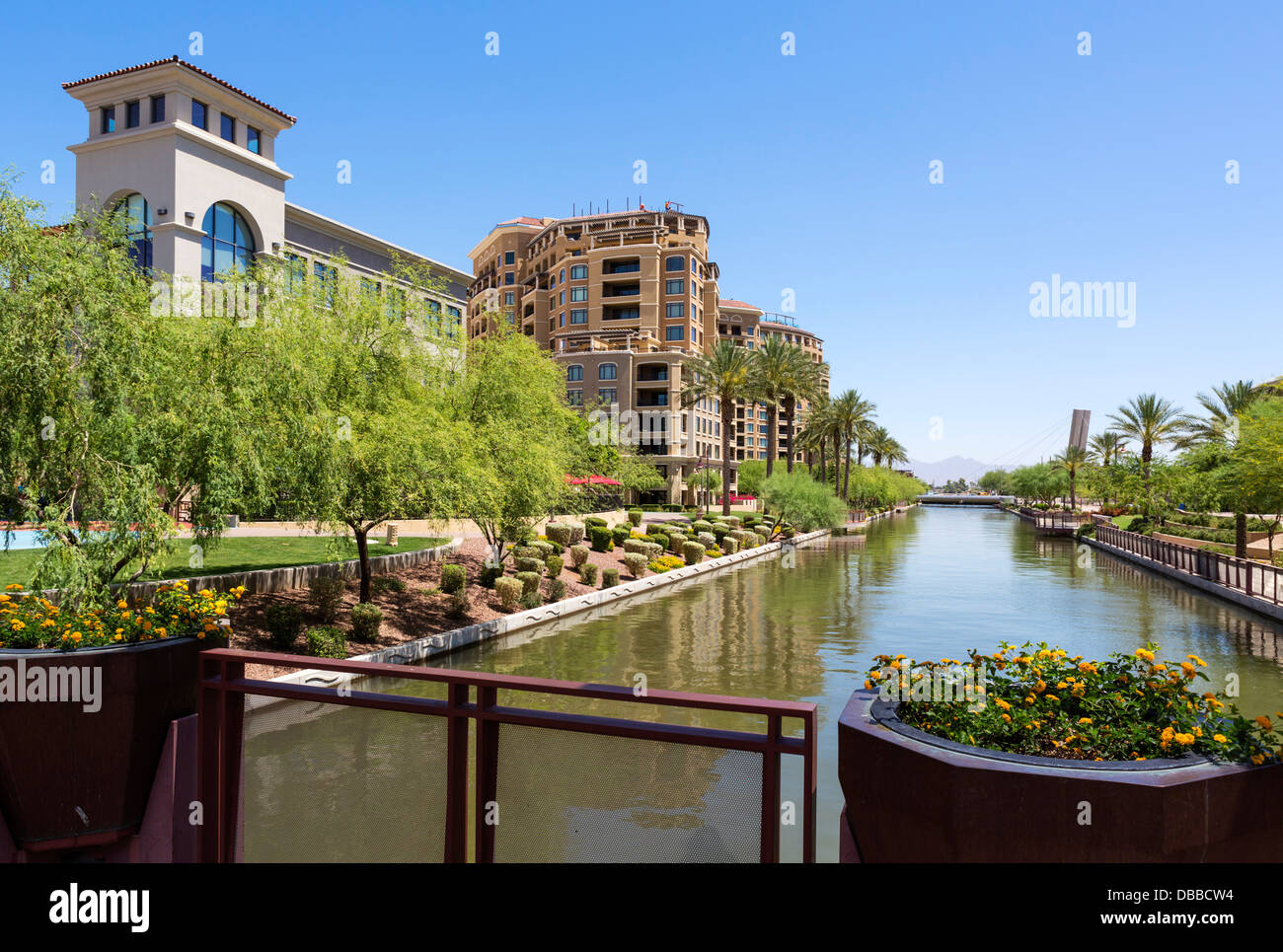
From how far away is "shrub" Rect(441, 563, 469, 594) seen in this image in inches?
920

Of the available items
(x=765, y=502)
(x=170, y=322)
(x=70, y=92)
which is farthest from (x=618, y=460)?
(x=170, y=322)

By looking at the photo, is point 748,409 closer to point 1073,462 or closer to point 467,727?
point 1073,462

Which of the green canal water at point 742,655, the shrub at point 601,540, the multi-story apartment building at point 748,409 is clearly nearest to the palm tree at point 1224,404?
the green canal water at point 742,655

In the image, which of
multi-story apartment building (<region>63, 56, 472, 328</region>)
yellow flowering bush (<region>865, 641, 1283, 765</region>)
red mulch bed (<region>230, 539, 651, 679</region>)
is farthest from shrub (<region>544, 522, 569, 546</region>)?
yellow flowering bush (<region>865, 641, 1283, 765</region>)

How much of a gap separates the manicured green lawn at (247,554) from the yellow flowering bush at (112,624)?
268 inches

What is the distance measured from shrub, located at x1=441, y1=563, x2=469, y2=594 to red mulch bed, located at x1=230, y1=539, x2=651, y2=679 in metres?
0.34

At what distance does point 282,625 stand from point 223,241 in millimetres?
24540

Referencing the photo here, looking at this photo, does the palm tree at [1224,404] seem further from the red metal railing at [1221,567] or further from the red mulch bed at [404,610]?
the red mulch bed at [404,610]

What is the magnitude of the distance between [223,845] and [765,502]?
2204 inches

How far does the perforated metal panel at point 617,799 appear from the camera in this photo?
4.13 meters

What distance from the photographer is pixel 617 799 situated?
466 cm

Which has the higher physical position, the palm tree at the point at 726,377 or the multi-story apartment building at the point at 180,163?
the multi-story apartment building at the point at 180,163

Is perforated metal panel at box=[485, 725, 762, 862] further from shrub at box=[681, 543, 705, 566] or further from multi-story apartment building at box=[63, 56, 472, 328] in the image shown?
shrub at box=[681, 543, 705, 566]
